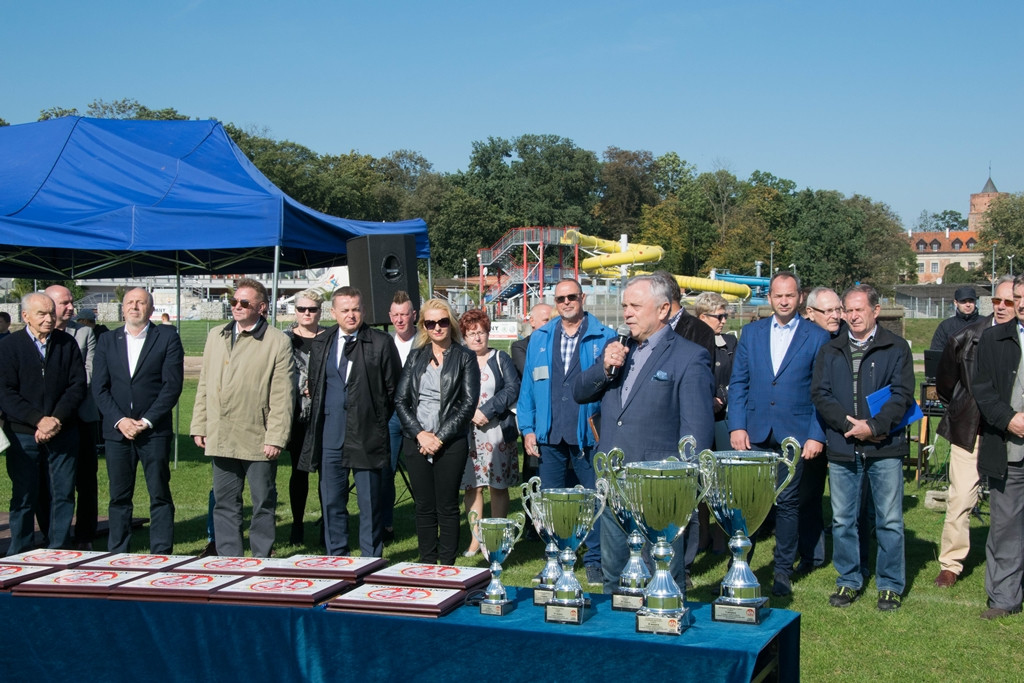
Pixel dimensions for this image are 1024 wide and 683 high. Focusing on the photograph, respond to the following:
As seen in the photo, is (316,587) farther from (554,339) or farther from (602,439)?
(554,339)

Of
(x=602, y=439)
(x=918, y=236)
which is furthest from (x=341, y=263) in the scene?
(x=918, y=236)

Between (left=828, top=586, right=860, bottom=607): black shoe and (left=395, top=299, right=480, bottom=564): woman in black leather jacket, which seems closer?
(left=828, top=586, right=860, bottom=607): black shoe

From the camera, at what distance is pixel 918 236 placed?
136 meters

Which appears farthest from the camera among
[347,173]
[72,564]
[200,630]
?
[347,173]

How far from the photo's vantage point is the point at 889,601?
5.48 meters

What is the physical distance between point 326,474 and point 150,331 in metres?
1.66

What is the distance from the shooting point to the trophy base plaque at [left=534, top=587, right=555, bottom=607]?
10.3ft

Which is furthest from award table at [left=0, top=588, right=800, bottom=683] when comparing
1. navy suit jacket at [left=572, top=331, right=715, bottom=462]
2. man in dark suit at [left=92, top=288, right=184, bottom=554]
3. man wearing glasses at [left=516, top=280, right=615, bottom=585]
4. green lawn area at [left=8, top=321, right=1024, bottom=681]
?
man in dark suit at [left=92, top=288, right=184, bottom=554]

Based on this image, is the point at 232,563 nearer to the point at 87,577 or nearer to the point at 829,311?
the point at 87,577

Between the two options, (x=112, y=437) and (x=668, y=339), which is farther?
(x=112, y=437)

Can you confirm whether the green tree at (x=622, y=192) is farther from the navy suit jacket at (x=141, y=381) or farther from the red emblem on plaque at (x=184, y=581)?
the red emblem on plaque at (x=184, y=581)

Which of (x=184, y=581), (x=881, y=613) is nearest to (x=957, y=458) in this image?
(x=881, y=613)

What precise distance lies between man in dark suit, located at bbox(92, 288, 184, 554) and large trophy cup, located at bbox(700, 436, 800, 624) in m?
4.27

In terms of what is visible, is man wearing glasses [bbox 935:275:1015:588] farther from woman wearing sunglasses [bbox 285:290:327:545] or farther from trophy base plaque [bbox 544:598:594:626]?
woman wearing sunglasses [bbox 285:290:327:545]
